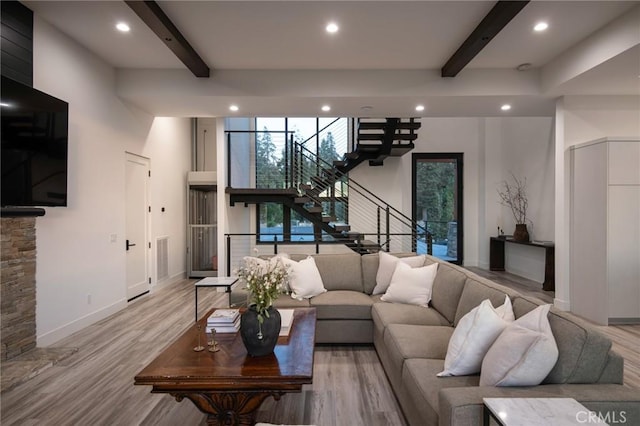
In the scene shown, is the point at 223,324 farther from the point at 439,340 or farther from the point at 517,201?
the point at 517,201

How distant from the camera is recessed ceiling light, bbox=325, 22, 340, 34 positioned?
3621mm

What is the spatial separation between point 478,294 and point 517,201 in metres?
5.99

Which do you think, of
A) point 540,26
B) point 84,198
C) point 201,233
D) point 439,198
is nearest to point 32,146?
point 84,198

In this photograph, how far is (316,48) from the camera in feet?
13.7

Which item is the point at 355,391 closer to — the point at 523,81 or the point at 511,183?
the point at 523,81

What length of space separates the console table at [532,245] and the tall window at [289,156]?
11.5 feet

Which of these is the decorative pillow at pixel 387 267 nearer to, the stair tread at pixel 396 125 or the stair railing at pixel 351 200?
the stair railing at pixel 351 200

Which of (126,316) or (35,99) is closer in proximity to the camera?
(35,99)

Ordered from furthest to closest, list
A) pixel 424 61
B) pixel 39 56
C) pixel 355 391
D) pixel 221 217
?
pixel 221 217 < pixel 424 61 < pixel 39 56 < pixel 355 391

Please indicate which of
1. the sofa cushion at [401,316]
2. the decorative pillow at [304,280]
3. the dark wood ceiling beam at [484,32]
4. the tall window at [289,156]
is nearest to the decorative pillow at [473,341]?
the sofa cushion at [401,316]

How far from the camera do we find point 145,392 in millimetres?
2740

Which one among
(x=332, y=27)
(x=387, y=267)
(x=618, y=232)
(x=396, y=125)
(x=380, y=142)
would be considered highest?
(x=332, y=27)

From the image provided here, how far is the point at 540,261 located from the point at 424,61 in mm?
4661

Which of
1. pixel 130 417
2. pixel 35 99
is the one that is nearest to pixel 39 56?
pixel 35 99
